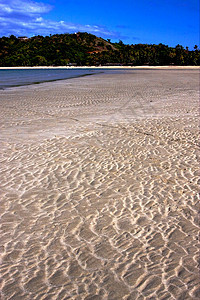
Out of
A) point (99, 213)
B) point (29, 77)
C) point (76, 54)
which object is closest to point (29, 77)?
point (29, 77)

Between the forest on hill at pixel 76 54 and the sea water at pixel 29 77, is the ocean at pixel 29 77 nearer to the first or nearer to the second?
the sea water at pixel 29 77

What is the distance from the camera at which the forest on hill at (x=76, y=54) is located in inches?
3873

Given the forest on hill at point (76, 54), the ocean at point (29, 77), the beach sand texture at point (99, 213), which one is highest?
the forest on hill at point (76, 54)

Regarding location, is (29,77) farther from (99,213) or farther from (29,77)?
(99,213)

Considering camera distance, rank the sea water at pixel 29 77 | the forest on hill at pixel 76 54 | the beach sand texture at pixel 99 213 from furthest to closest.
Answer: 1. the forest on hill at pixel 76 54
2. the sea water at pixel 29 77
3. the beach sand texture at pixel 99 213

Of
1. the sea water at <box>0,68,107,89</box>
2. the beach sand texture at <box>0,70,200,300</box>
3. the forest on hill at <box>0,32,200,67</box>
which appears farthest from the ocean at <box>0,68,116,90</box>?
the forest on hill at <box>0,32,200,67</box>

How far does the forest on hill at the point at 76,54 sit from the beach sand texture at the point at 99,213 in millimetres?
92634

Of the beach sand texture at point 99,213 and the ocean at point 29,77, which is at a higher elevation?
the ocean at point 29,77

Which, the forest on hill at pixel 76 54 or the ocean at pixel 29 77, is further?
the forest on hill at pixel 76 54

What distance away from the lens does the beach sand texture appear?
2.66 meters

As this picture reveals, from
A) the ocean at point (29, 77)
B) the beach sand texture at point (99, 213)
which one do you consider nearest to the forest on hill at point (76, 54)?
the ocean at point (29, 77)

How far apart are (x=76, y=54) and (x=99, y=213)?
113 m

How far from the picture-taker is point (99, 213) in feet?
12.5

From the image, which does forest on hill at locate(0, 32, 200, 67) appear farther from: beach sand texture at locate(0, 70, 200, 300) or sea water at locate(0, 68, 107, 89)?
beach sand texture at locate(0, 70, 200, 300)
